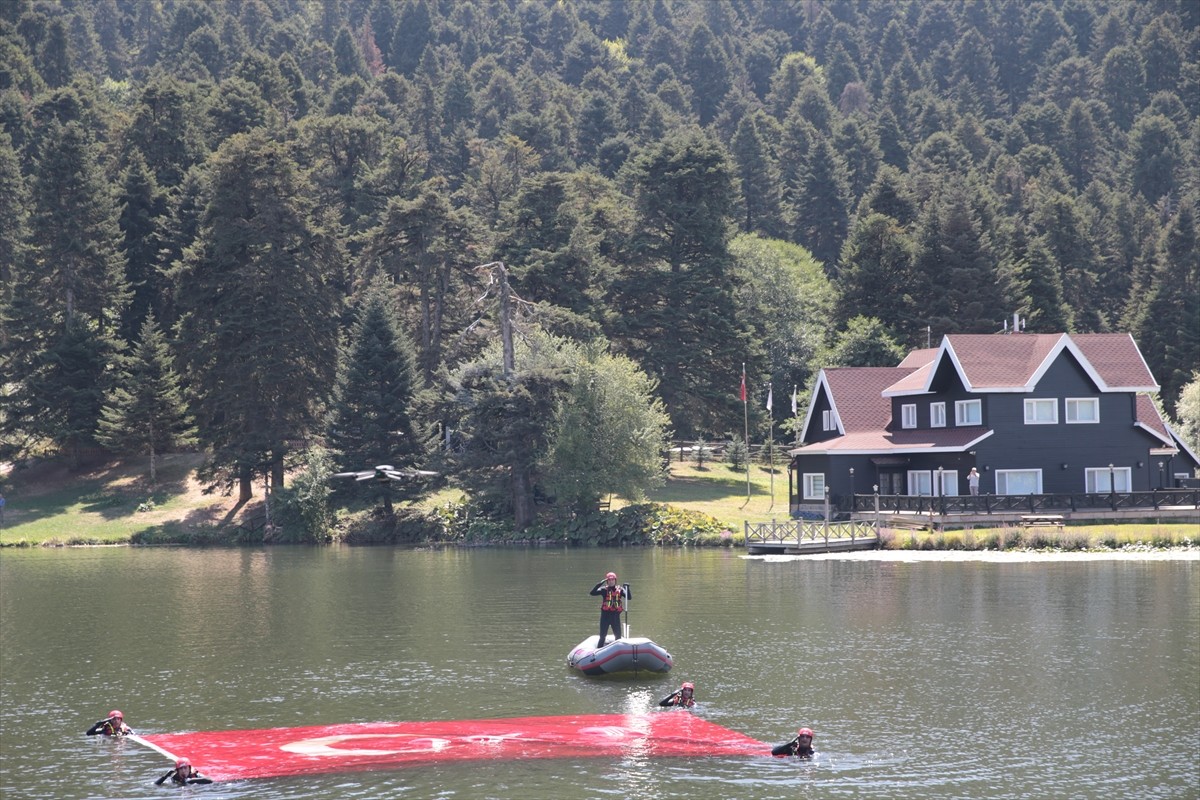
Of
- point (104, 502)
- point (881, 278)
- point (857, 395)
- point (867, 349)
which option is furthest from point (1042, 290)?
point (104, 502)

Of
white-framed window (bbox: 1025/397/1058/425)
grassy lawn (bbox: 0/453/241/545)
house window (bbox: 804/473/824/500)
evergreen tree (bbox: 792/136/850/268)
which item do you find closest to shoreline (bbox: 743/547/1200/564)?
white-framed window (bbox: 1025/397/1058/425)

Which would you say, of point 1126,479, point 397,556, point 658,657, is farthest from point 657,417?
point 658,657

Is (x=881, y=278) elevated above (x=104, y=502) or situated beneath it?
elevated above

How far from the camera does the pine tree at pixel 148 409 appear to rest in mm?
87125

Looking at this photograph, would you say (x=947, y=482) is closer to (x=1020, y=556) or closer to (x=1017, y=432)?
(x=1017, y=432)

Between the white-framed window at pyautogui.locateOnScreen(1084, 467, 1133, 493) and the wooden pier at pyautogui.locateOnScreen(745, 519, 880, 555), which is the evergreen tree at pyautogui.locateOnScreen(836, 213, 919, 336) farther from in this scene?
the wooden pier at pyautogui.locateOnScreen(745, 519, 880, 555)

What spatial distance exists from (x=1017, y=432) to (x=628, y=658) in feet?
138

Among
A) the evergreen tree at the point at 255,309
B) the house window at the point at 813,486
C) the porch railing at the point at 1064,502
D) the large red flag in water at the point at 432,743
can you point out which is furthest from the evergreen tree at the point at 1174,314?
the large red flag in water at the point at 432,743

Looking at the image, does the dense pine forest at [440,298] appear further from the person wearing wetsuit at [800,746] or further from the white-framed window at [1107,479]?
the person wearing wetsuit at [800,746]

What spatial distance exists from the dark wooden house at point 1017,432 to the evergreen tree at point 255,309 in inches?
1245

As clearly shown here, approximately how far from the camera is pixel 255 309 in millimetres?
88125

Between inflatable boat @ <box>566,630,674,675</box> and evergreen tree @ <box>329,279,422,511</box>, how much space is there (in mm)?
45916

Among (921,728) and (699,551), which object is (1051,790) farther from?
(699,551)

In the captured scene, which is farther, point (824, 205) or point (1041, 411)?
point (824, 205)
